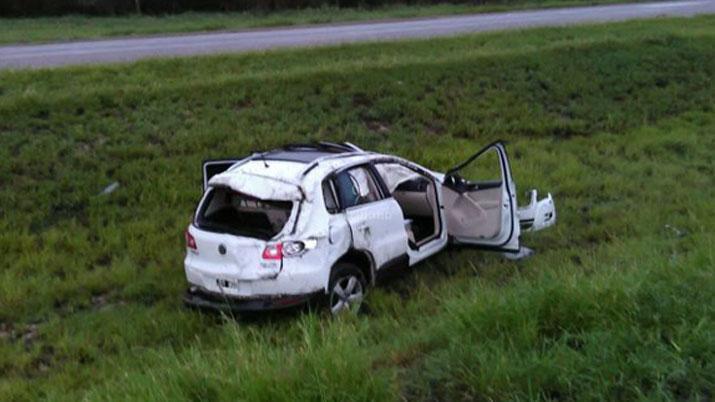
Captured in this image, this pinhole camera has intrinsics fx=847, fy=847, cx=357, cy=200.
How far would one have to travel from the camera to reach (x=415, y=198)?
29.9 feet

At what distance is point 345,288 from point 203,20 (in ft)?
69.1

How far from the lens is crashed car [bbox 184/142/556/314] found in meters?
7.11

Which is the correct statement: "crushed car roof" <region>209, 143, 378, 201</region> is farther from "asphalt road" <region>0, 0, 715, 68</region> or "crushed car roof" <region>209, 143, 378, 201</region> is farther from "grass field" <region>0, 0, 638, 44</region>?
"grass field" <region>0, 0, 638, 44</region>

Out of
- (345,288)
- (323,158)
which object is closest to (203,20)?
(323,158)

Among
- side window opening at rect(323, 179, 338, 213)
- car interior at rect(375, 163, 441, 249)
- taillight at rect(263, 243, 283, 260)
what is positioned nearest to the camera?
taillight at rect(263, 243, 283, 260)

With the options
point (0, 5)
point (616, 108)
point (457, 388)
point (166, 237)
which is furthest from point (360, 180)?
point (0, 5)

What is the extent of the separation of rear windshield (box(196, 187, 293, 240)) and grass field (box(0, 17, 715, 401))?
2.63 feet

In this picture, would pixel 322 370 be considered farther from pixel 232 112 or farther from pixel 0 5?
pixel 0 5

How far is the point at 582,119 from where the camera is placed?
51.4ft

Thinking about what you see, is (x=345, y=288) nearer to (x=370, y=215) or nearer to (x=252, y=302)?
(x=370, y=215)

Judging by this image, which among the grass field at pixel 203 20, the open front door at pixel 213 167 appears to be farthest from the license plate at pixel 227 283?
the grass field at pixel 203 20

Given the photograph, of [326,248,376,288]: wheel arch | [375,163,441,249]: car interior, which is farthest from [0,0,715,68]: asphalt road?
[326,248,376,288]: wheel arch

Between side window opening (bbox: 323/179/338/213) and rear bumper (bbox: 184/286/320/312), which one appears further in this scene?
side window opening (bbox: 323/179/338/213)

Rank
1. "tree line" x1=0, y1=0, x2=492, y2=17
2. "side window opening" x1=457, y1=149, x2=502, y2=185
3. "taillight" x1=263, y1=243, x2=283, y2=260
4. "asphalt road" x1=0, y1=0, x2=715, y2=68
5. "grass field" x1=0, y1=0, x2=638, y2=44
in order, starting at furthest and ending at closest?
"tree line" x1=0, y1=0, x2=492, y2=17, "grass field" x1=0, y1=0, x2=638, y2=44, "asphalt road" x1=0, y1=0, x2=715, y2=68, "side window opening" x1=457, y1=149, x2=502, y2=185, "taillight" x1=263, y1=243, x2=283, y2=260
